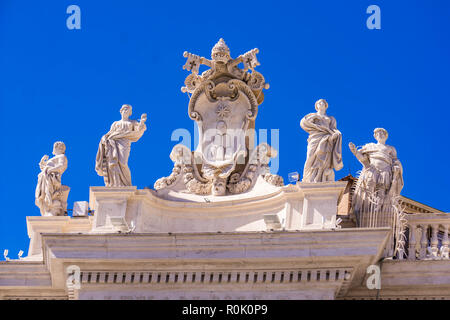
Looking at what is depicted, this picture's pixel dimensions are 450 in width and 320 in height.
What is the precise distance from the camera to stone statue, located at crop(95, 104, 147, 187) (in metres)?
23.9

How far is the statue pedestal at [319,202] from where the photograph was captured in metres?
22.7

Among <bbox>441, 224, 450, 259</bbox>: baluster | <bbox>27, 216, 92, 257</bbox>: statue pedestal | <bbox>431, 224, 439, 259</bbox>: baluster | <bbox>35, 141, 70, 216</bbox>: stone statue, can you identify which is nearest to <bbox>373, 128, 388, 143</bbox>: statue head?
<bbox>431, 224, 439, 259</bbox>: baluster

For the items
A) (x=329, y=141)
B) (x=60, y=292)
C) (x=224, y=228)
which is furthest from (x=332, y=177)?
(x=60, y=292)

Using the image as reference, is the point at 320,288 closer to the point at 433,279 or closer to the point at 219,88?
the point at 433,279

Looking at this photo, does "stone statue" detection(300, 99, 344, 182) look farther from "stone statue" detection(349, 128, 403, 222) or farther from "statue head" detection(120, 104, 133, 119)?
"statue head" detection(120, 104, 133, 119)

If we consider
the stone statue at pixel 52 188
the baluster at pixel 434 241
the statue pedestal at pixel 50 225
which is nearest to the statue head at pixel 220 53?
the stone statue at pixel 52 188

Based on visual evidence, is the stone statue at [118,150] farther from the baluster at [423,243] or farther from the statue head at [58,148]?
the baluster at [423,243]

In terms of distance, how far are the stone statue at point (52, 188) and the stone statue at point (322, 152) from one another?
16.9 feet

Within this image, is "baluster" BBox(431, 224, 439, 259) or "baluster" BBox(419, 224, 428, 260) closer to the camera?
"baluster" BBox(431, 224, 439, 259)

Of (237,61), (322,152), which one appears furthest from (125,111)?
(322,152)

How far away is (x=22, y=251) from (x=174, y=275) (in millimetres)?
3621

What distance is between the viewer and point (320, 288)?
856 inches

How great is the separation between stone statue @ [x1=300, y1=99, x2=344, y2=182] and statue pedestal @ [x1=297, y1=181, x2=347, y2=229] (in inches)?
13.4
